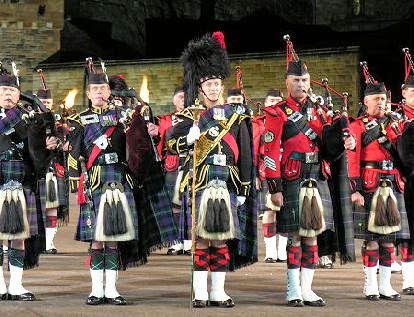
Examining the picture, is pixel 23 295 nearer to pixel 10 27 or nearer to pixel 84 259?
pixel 84 259

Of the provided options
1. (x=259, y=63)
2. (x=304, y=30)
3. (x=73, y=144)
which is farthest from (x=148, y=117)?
(x=304, y=30)

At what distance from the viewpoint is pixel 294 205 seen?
10773 millimetres

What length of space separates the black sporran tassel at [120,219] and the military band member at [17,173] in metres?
0.85

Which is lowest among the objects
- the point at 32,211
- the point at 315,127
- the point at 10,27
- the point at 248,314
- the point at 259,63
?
the point at 248,314

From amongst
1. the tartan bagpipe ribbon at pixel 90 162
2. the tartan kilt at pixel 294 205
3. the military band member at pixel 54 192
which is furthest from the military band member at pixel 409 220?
the military band member at pixel 54 192

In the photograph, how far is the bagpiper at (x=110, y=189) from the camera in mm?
10641

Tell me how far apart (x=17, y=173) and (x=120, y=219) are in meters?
1.06

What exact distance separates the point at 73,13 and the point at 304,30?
37.6 feet

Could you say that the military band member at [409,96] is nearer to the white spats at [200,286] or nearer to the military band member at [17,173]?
the white spats at [200,286]

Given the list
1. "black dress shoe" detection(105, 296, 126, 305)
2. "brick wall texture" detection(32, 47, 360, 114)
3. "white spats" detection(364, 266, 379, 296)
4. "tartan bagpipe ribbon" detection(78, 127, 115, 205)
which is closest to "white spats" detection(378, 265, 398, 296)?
"white spats" detection(364, 266, 379, 296)

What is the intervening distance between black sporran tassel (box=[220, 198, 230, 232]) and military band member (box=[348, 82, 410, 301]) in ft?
4.94

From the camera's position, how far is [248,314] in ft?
32.7

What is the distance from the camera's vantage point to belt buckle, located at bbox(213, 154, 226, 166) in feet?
34.7

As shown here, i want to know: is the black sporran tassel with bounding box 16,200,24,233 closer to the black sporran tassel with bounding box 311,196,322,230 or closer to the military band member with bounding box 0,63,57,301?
the military band member with bounding box 0,63,57,301
